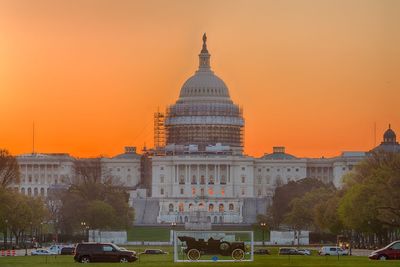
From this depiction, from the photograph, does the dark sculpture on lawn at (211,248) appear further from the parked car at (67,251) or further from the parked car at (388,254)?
the parked car at (67,251)

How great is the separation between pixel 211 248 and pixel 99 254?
276 inches

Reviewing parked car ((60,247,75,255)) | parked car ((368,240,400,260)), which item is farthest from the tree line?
parked car ((368,240,400,260))

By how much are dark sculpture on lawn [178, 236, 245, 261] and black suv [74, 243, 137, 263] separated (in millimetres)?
5276

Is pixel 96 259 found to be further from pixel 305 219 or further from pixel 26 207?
pixel 305 219

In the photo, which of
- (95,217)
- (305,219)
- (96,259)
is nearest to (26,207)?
(95,217)

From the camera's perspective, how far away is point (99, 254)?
91.6 m

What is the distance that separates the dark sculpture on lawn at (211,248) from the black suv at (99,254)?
5276 millimetres

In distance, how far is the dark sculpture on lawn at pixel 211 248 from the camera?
87312mm

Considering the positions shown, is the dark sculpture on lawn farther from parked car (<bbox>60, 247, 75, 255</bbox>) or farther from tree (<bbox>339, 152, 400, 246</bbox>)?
tree (<bbox>339, 152, 400, 246</bbox>)

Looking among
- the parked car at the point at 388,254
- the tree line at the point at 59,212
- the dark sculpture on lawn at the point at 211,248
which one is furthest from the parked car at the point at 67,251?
the parked car at the point at 388,254

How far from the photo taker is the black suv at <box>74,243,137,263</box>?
91125 mm

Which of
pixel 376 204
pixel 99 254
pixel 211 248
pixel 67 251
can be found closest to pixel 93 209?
pixel 376 204

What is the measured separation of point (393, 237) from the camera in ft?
489

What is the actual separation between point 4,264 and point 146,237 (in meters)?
89.4
